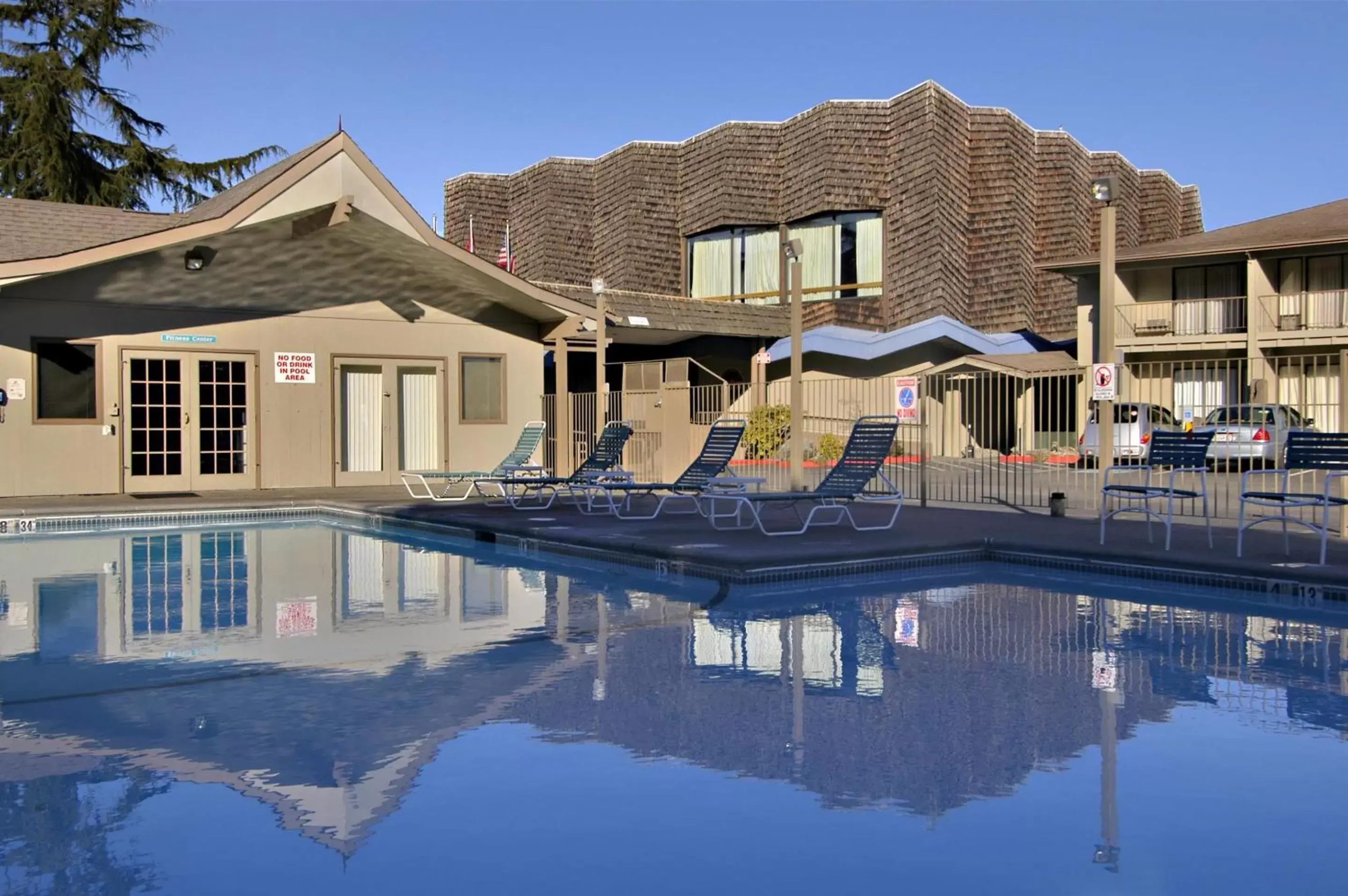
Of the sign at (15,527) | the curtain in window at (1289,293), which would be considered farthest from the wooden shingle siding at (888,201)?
the sign at (15,527)

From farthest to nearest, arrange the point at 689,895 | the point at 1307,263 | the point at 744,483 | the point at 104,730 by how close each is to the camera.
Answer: the point at 1307,263, the point at 744,483, the point at 104,730, the point at 689,895

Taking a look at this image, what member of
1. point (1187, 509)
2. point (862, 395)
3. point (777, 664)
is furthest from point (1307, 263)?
point (777, 664)

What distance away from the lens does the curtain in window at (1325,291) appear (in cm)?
2638

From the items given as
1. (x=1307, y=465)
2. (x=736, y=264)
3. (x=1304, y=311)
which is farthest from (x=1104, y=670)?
(x=736, y=264)

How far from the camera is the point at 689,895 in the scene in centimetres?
339

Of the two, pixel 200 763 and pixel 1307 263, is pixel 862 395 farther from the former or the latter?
pixel 200 763

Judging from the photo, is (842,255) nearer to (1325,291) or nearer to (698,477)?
(1325,291)

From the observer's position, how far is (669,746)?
481 cm

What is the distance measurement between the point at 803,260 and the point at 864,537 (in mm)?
23756

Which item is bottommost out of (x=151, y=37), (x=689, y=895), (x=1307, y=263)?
(x=689, y=895)

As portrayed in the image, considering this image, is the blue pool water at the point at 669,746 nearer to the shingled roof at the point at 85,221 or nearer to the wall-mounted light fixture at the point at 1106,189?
the wall-mounted light fixture at the point at 1106,189

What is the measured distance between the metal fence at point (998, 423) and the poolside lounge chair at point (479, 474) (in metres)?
1.66

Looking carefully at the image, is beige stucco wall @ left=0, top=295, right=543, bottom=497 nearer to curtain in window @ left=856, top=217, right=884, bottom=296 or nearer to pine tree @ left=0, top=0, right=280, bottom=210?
pine tree @ left=0, top=0, right=280, bottom=210

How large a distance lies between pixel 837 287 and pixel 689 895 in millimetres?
32287
